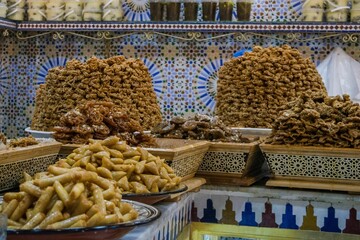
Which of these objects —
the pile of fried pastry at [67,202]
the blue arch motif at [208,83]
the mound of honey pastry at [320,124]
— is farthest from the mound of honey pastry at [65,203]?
the blue arch motif at [208,83]

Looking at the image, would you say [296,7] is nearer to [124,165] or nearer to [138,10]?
[138,10]

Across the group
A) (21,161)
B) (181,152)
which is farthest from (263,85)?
(21,161)

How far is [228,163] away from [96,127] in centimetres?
51

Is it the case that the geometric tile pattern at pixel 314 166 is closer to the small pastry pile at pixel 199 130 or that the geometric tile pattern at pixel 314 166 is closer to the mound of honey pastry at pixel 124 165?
the small pastry pile at pixel 199 130

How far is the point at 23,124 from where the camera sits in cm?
512

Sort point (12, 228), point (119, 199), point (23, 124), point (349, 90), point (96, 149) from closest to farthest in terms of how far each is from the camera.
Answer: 1. point (12, 228)
2. point (119, 199)
3. point (96, 149)
4. point (349, 90)
5. point (23, 124)

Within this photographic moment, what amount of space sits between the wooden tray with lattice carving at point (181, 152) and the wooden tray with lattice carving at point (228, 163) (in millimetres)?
59

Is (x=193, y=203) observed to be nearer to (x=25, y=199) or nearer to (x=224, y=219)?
(x=224, y=219)

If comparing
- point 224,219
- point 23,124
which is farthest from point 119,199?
point 23,124

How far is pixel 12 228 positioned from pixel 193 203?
1088 mm

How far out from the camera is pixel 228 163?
231 centimetres

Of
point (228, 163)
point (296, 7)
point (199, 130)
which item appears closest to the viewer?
point (228, 163)

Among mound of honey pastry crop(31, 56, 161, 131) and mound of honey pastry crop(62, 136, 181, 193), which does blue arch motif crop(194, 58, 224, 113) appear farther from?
mound of honey pastry crop(62, 136, 181, 193)

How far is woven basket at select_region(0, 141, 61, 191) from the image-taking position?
171cm
